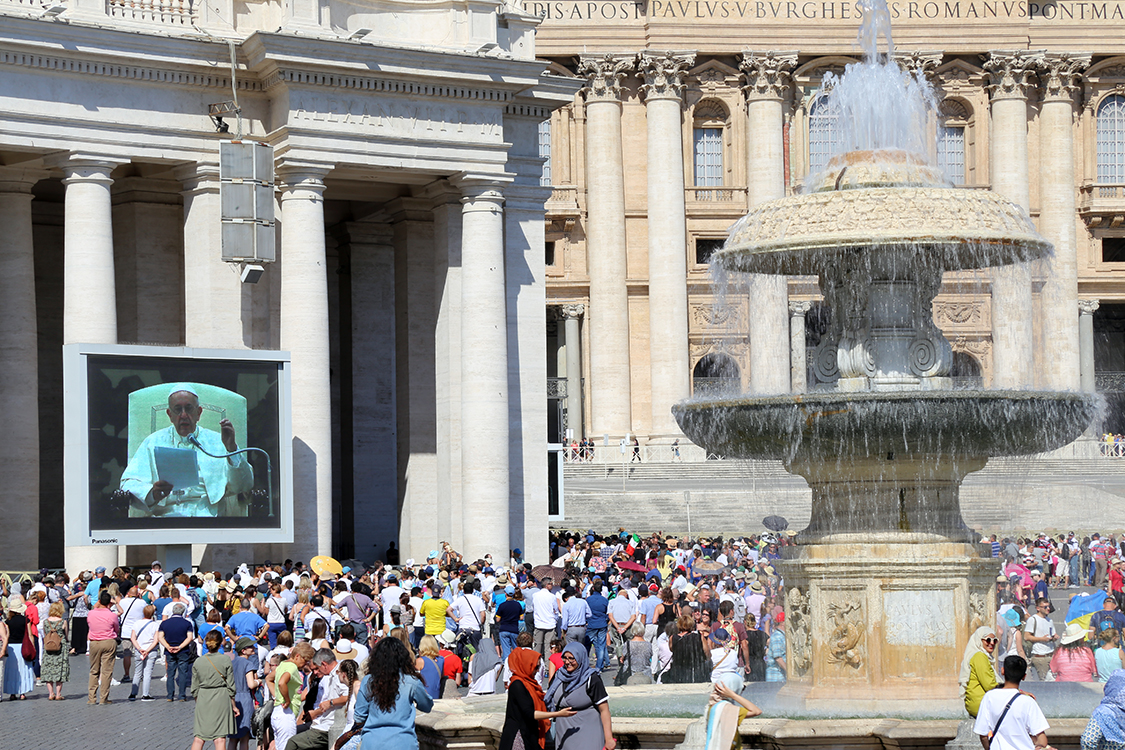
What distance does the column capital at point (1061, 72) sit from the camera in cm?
5341

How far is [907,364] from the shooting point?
42.6ft

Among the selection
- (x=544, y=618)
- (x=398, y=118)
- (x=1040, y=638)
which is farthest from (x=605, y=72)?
(x=1040, y=638)

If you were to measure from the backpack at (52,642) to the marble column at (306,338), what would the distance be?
8619 mm

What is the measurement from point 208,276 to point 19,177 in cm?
353

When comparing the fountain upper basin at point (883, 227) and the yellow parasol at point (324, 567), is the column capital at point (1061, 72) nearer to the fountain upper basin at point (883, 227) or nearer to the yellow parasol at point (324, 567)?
the yellow parasol at point (324, 567)

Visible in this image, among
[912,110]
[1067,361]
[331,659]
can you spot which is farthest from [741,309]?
[331,659]

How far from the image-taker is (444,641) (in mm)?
18578

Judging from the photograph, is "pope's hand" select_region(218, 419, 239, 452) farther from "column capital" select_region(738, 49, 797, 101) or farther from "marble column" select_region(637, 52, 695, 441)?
"column capital" select_region(738, 49, 797, 101)

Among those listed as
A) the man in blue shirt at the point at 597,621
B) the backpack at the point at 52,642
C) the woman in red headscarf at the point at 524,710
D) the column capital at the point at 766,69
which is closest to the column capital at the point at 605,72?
the column capital at the point at 766,69

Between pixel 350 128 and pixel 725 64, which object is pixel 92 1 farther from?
pixel 725 64

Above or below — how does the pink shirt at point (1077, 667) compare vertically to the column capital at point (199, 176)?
below

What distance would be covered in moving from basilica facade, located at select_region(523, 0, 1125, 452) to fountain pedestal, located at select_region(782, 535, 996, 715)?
36.9 m

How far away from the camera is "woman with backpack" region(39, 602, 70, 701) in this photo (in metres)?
17.9

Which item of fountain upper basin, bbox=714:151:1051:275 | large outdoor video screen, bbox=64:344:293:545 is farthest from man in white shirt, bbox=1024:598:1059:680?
large outdoor video screen, bbox=64:344:293:545
